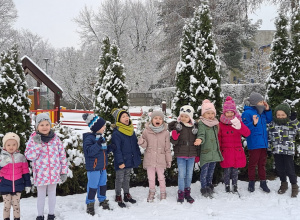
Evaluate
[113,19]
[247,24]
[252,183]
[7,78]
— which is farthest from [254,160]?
[113,19]

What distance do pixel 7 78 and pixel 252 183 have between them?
5129 mm

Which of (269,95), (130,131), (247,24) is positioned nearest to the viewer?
(130,131)

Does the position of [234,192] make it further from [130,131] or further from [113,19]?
[113,19]

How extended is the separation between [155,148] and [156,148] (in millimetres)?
20

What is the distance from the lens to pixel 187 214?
410cm

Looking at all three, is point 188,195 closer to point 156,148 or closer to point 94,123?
point 156,148

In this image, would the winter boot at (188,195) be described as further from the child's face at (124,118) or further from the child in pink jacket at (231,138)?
the child's face at (124,118)

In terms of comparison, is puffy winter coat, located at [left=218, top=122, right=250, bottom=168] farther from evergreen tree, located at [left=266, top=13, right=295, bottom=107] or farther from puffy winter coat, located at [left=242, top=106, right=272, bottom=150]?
evergreen tree, located at [left=266, top=13, right=295, bottom=107]

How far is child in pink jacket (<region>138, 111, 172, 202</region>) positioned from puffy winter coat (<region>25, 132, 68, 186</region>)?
143 centimetres

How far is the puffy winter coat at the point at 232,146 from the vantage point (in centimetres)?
492

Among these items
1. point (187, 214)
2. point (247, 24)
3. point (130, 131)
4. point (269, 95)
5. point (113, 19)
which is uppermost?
point (113, 19)

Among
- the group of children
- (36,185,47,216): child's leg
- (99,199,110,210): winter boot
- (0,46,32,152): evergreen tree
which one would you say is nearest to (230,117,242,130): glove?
the group of children

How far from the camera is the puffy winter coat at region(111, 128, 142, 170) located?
14.7 feet

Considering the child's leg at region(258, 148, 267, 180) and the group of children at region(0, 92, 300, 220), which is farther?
the child's leg at region(258, 148, 267, 180)
